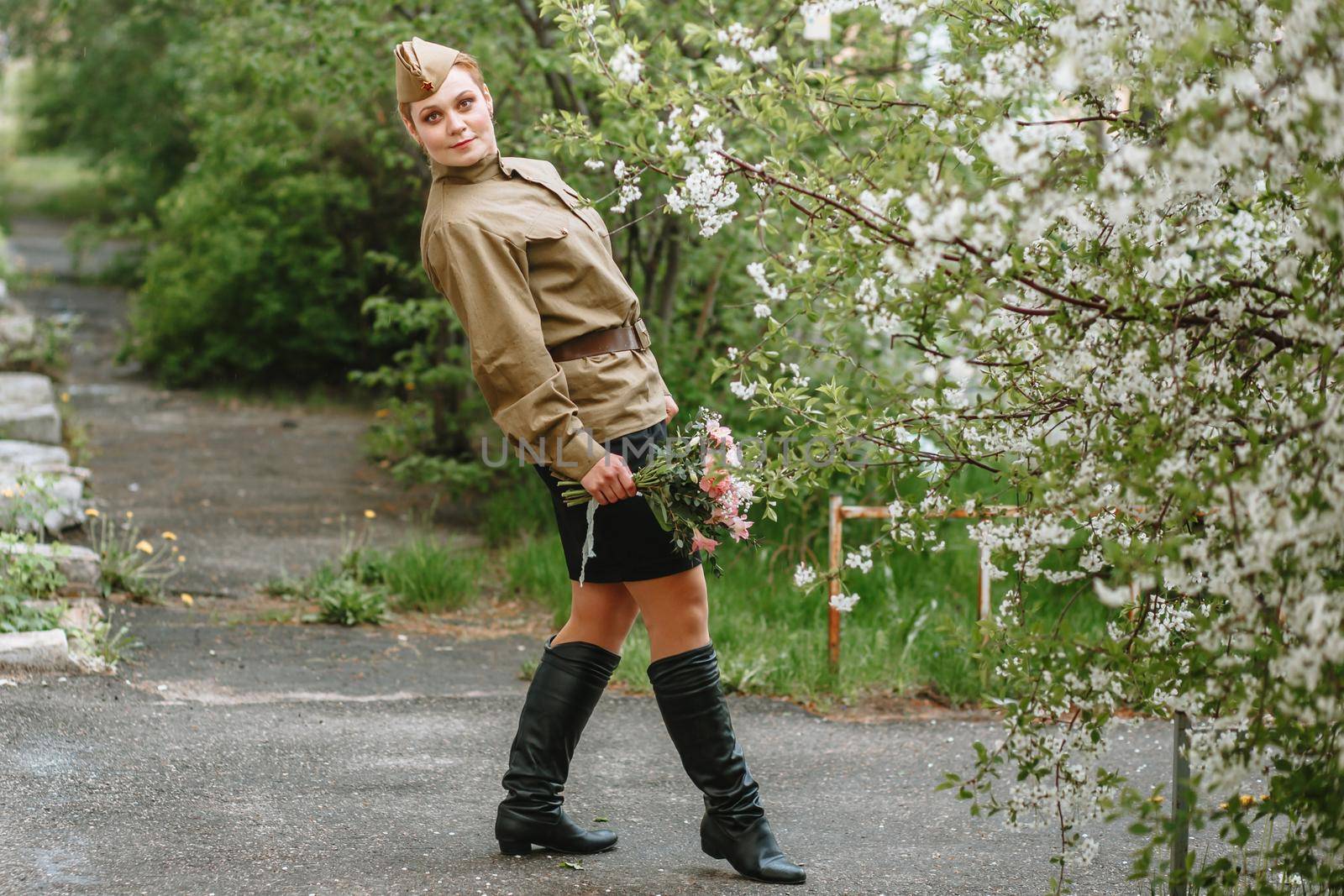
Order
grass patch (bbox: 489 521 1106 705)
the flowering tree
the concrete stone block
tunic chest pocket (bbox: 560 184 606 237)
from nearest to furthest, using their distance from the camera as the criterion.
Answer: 1. the flowering tree
2. tunic chest pocket (bbox: 560 184 606 237)
3. the concrete stone block
4. grass patch (bbox: 489 521 1106 705)

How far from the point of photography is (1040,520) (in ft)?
8.00

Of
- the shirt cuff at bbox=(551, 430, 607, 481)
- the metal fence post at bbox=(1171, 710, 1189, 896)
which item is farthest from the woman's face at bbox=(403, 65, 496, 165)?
the metal fence post at bbox=(1171, 710, 1189, 896)

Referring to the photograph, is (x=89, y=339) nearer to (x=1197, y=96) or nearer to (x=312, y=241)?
(x=312, y=241)

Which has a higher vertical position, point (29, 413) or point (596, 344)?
point (596, 344)

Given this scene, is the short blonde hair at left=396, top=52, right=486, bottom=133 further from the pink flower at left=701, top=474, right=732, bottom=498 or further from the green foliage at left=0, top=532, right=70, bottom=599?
the green foliage at left=0, top=532, right=70, bottom=599

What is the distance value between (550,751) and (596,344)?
97cm

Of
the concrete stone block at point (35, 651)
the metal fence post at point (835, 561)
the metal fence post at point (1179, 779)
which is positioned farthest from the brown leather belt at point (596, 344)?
the concrete stone block at point (35, 651)

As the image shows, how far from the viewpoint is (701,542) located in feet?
9.82

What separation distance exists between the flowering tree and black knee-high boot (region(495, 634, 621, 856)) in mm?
652

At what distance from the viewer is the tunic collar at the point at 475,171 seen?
3.08 m

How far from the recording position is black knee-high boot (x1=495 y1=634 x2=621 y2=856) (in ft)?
10.4

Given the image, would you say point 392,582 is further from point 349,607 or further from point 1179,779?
point 1179,779

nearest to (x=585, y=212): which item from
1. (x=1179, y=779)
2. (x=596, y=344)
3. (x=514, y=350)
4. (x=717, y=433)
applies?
(x=596, y=344)

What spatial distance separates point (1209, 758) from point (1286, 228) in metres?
0.94
